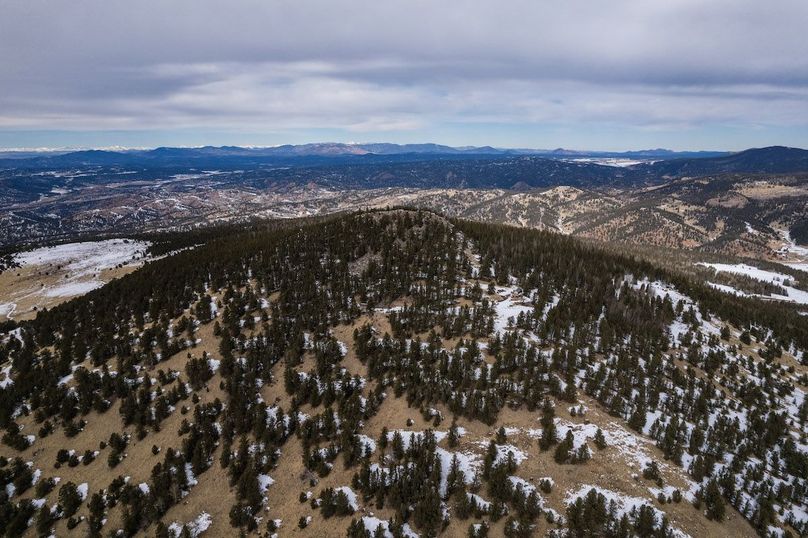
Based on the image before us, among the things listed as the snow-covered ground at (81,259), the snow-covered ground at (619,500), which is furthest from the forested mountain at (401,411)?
the snow-covered ground at (81,259)

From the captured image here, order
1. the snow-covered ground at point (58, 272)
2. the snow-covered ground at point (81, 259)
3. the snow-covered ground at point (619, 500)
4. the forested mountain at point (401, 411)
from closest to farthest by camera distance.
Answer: the snow-covered ground at point (619, 500)
the forested mountain at point (401, 411)
the snow-covered ground at point (58, 272)
the snow-covered ground at point (81, 259)

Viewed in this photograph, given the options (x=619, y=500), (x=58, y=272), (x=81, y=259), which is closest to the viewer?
(x=619, y=500)

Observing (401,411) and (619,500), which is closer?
(619,500)

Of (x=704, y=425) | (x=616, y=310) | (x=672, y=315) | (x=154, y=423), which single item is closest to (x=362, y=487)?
(x=154, y=423)

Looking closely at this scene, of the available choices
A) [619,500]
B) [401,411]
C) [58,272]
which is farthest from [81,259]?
[619,500]

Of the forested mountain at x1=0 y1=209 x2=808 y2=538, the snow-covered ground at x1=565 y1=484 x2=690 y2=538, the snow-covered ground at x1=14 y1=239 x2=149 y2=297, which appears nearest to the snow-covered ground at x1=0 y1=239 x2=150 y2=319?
the snow-covered ground at x1=14 y1=239 x2=149 y2=297

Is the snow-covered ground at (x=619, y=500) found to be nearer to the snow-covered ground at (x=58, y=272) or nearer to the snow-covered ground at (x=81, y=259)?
the snow-covered ground at (x=58, y=272)

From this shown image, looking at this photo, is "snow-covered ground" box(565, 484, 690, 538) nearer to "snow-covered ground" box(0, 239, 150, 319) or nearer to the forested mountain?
the forested mountain

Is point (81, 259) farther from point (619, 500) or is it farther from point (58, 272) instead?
point (619, 500)

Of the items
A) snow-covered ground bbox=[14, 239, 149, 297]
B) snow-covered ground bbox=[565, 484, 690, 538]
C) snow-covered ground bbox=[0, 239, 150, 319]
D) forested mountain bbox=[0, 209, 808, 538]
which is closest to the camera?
snow-covered ground bbox=[565, 484, 690, 538]
